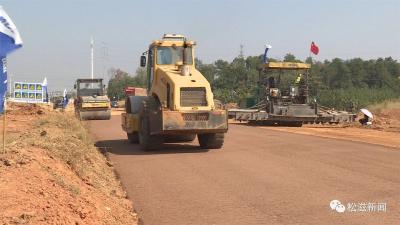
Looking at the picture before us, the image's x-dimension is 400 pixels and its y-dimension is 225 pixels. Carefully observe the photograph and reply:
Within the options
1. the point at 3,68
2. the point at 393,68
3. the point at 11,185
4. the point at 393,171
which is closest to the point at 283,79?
the point at 393,171

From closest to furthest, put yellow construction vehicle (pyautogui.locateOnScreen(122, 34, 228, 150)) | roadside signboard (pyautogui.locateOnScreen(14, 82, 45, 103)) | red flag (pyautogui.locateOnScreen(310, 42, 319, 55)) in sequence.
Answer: yellow construction vehicle (pyautogui.locateOnScreen(122, 34, 228, 150)), red flag (pyautogui.locateOnScreen(310, 42, 319, 55)), roadside signboard (pyautogui.locateOnScreen(14, 82, 45, 103))

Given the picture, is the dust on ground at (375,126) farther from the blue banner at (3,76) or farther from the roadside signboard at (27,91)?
the roadside signboard at (27,91)

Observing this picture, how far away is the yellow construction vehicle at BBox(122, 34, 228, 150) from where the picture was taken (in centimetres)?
1459

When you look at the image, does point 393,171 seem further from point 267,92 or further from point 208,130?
point 267,92

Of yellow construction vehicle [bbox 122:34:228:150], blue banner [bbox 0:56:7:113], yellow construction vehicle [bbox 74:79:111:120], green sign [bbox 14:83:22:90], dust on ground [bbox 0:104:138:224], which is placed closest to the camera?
dust on ground [bbox 0:104:138:224]

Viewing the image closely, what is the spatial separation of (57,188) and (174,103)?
299 inches

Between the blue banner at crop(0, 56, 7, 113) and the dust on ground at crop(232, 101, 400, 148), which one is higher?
the blue banner at crop(0, 56, 7, 113)

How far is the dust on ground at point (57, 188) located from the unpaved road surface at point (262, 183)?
0.44 meters

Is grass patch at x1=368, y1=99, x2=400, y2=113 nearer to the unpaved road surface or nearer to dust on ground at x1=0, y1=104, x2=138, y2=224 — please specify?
the unpaved road surface

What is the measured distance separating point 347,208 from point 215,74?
82618 mm

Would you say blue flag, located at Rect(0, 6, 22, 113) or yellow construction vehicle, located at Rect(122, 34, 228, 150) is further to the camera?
yellow construction vehicle, located at Rect(122, 34, 228, 150)

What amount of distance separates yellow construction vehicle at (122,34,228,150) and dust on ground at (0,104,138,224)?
3.26 m

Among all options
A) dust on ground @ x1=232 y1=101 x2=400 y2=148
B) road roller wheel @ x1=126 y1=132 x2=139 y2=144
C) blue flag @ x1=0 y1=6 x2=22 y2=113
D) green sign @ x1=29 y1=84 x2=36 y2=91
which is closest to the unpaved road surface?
road roller wheel @ x1=126 y1=132 x2=139 y2=144

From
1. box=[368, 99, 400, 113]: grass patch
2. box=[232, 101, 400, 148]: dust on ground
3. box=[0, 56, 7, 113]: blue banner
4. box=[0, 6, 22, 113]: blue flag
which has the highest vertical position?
box=[0, 6, 22, 113]: blue flag
